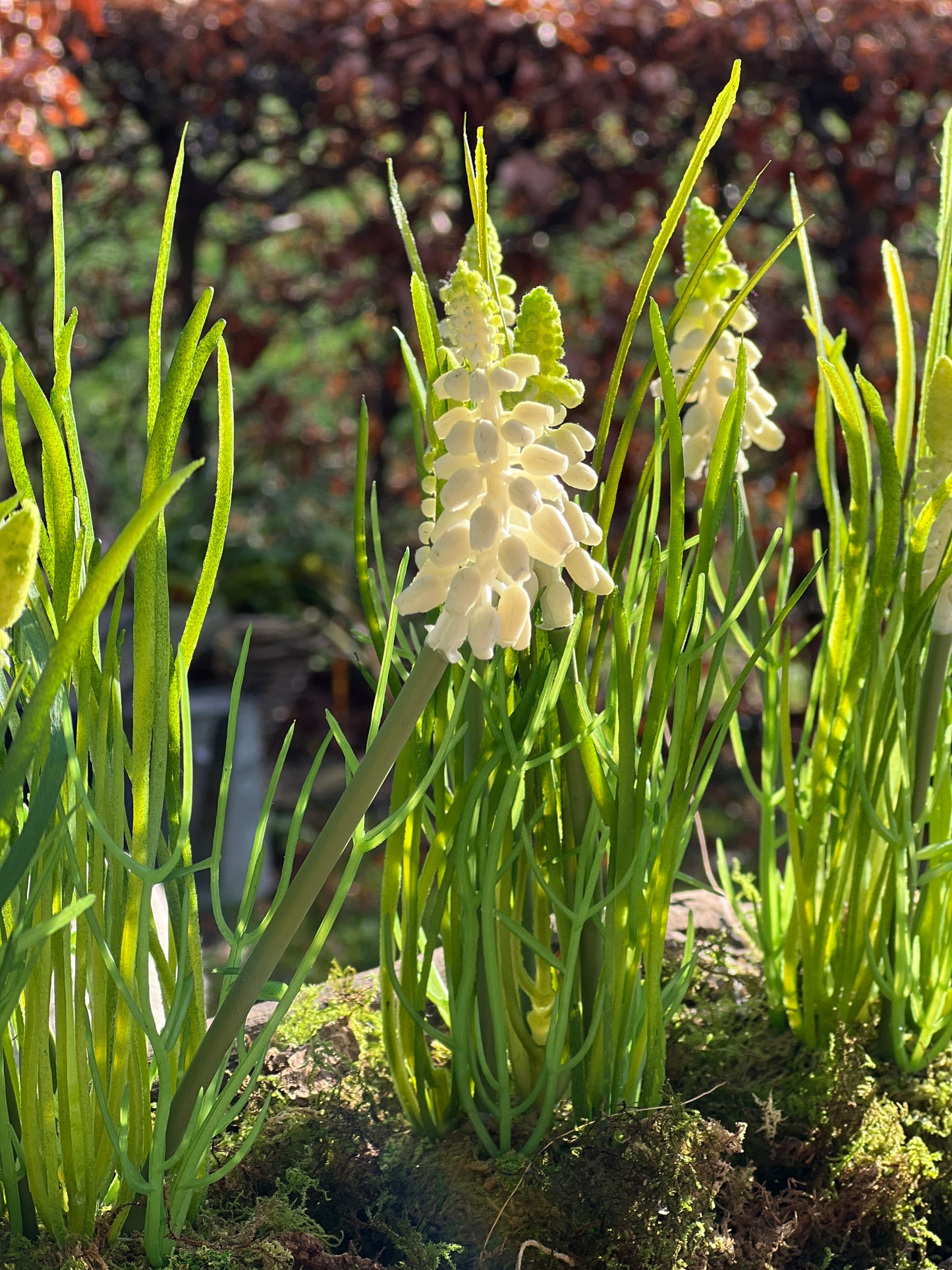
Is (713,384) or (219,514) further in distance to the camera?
(713,384)

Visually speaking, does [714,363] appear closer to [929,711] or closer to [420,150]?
[929,711]

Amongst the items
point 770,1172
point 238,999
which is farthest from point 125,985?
point 770,1172

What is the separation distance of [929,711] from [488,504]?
0.48 meters

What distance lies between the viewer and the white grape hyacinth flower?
0.81m

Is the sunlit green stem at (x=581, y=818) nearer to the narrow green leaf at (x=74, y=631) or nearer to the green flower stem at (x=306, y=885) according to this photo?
the green flower stem at (x=306, y=885)

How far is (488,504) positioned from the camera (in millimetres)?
602

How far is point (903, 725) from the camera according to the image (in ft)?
2.88

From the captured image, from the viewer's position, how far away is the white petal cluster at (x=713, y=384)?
2.97ft

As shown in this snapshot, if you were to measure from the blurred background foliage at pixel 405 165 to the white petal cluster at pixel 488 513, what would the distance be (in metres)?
1.79

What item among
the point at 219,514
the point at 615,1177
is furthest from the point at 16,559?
the point at 615,1177

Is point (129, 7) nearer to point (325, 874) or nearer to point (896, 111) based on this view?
point (896, 111)

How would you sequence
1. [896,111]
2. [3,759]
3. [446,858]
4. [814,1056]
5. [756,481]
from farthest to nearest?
[756,481] → [896,111] → [814,1056] → [446,858] → [3,759]

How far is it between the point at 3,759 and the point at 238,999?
185 millimetres

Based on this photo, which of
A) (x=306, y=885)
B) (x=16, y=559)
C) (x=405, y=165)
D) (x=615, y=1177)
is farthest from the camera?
(x=405, y=165)
